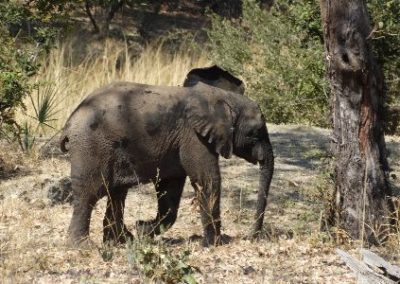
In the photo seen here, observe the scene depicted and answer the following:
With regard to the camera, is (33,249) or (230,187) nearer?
(33,249)

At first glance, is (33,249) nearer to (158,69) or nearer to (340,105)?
(340,105)

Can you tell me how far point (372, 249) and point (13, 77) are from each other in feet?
14.5

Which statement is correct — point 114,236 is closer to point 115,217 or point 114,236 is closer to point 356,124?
point 115,217

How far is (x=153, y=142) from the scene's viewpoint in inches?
275

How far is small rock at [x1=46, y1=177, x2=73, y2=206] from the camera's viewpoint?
8836 mm

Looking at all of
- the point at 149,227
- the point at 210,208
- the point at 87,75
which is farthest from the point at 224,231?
the point at 87,75

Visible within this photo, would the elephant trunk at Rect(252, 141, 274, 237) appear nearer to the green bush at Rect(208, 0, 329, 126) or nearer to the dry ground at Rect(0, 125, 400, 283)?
the dry ground at Rect(0, 125, 400, 283)

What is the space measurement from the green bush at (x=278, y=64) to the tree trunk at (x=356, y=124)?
512cm

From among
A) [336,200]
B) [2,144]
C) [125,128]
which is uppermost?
[125,128]

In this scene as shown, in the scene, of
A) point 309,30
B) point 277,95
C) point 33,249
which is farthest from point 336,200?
point 277,95

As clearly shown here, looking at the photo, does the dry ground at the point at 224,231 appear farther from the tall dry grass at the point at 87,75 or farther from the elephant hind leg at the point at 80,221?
the tall dry grass at the point at 87,75

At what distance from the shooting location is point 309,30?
33.2 ft

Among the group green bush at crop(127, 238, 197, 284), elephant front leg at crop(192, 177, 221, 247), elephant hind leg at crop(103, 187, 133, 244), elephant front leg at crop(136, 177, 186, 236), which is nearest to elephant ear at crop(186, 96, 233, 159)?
elephant front leg at crop(192, 177, 221, 247)

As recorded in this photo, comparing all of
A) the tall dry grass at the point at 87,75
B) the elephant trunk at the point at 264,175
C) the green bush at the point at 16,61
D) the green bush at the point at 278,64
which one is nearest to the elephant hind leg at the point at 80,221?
the elephant trunk at the point at 264,175
